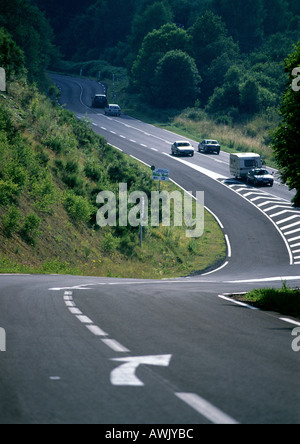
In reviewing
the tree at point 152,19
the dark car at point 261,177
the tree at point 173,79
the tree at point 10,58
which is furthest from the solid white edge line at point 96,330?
the tree at point 152,19

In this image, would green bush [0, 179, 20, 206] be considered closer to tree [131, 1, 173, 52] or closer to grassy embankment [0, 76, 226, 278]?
grassy embankment [0, 76, 226, 278]

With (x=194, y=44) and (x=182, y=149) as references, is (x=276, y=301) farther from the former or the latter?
(x=194, y=44)

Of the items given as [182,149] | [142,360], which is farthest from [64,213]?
[182,149]

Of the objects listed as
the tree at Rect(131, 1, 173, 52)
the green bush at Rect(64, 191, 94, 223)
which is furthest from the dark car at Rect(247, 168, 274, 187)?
the tree at Rect(131, 1, 173, 52)

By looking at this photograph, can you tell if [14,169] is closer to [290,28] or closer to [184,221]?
[184,221]

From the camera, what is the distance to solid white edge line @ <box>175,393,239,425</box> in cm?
529

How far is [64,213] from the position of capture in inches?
1378

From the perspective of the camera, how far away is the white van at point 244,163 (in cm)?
5994

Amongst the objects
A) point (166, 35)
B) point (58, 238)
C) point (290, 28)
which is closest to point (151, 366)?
point (58, 238)

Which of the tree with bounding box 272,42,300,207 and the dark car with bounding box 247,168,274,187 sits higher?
the tree with bounding box 272,42,300,207

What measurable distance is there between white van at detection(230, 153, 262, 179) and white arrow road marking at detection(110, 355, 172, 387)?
53.5 meters

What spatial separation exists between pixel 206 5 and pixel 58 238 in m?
112

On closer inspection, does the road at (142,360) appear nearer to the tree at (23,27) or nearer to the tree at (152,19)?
the tree at (23,27)

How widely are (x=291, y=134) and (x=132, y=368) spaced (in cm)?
1107
